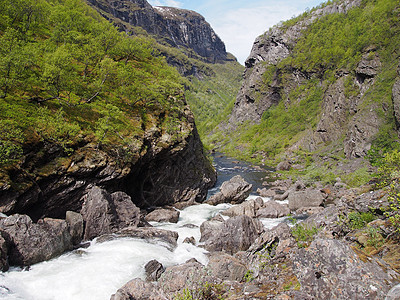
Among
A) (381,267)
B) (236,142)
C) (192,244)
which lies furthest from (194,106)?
(381,267)

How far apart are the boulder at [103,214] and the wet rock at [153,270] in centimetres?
602

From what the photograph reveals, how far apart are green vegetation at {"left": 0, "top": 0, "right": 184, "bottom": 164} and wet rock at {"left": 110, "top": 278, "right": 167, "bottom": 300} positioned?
12294mm

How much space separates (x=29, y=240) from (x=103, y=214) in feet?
18.1

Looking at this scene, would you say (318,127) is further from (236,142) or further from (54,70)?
(54,70)

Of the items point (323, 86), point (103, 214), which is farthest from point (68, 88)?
point (323, 86)

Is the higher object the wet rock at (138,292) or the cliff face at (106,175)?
the cliff face at (106,175)

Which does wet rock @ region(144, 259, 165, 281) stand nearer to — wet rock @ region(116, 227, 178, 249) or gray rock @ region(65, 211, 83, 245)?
wet rock @ region(116, 227, 178, 249)

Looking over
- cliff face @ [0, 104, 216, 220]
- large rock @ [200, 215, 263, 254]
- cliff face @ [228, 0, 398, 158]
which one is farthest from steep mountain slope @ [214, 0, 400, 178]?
cliff face @ [0, 104, 216, 220]

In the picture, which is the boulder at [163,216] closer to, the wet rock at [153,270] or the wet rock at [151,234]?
the wet rock at [151,234]

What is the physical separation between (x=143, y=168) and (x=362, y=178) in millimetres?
32839

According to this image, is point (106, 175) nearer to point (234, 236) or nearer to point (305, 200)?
point (234, 236)

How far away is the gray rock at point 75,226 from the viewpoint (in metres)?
15.7

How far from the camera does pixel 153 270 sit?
12992 millimetres

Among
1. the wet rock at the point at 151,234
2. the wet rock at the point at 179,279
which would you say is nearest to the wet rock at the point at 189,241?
the wet rock at the point at 151,234
